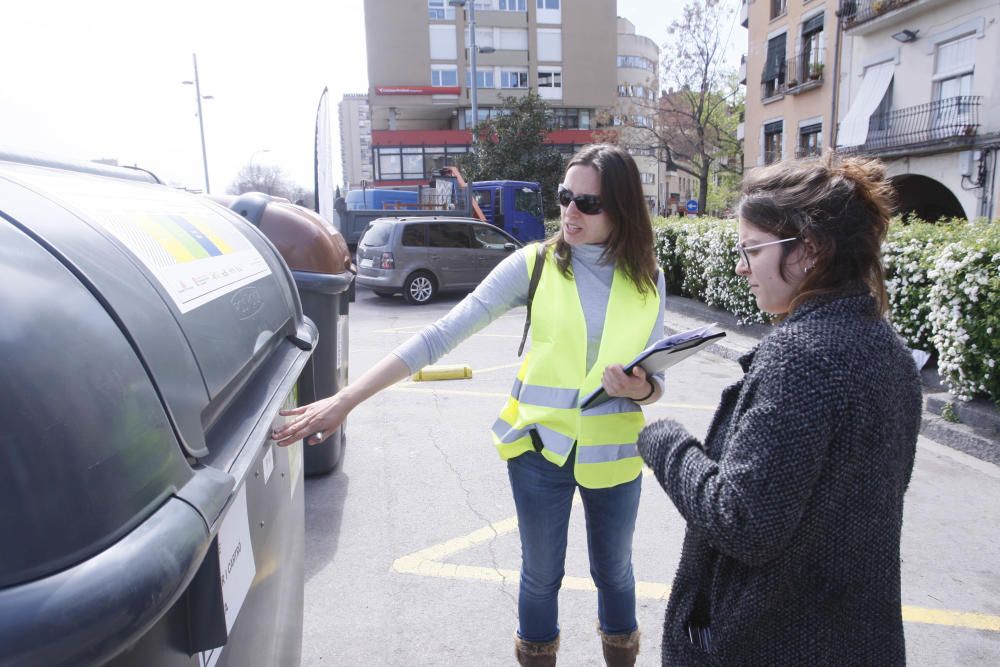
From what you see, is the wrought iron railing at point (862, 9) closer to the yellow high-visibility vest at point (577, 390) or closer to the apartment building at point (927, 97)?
the apartment building at point (927, 97)

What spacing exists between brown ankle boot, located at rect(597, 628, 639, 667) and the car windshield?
38.0 feet

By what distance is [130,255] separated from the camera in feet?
3.97

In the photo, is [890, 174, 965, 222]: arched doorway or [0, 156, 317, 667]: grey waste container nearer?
[0, 156, 317, 667]: grey waste container

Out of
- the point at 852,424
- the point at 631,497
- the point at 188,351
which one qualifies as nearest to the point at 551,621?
the point at 631,497

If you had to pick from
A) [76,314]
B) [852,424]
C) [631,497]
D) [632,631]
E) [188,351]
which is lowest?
[632,631]

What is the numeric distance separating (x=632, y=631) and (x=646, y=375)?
992 mm

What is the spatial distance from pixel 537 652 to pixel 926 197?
22.6 m

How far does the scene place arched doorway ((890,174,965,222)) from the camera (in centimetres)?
2002

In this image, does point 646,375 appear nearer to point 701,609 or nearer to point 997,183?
point 701,609

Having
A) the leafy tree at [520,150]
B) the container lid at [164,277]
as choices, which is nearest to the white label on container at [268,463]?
the container lid at [164,277]

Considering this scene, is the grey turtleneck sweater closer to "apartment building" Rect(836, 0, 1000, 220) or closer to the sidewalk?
the sidewalk

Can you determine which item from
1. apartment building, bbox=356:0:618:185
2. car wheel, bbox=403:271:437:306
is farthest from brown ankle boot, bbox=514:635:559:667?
apartment building, bbox=356:0:618:185

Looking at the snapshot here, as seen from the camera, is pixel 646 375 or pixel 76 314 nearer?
pixel 76 314

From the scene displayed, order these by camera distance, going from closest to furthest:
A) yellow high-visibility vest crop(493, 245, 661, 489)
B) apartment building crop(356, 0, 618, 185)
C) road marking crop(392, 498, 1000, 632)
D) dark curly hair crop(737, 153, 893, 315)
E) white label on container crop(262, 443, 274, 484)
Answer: dark curly hair crop(737, 153, 893, 315) → white label on container crop(262, 443, 274, 484) → yellow high-visibility vest crop(493, 245, 661, 489) → road marking crop(392, 498, 1000, 632) → apartment building crop(356, 0, 618, 185)
